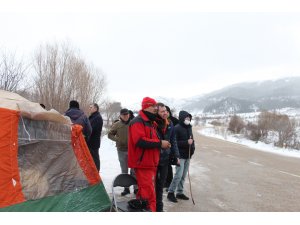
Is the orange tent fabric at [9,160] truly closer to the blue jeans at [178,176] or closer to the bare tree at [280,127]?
the blue jeans at [178,176]

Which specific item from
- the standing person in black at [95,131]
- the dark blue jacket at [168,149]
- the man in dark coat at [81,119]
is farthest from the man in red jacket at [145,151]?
the standing person in black at [95,131]

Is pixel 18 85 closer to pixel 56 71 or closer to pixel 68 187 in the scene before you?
pixel 56 71

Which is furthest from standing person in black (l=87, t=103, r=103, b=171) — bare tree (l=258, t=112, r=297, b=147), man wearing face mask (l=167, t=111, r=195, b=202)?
bare tree (l=258, t=112, r=297, b=147)

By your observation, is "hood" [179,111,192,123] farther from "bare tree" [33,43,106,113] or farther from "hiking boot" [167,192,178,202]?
"bare tree" [33,43,106,113]

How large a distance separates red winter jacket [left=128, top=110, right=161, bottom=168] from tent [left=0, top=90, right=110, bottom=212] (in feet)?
2.81

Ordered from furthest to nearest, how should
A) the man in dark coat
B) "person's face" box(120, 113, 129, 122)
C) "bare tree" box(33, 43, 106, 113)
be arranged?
"bare tree" box(33, 43, 106, 113), "person's face" box(120, 113, 129, 122), the man in dark coat

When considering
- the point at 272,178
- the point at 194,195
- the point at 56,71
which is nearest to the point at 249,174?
the point at 272,178

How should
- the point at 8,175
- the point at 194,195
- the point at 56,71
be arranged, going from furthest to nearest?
the point at 56,71
the point at 194,195
the point at 8,175

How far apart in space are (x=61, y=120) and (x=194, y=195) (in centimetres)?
372

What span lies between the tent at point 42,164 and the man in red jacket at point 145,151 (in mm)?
848

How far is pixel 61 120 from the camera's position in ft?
16.3

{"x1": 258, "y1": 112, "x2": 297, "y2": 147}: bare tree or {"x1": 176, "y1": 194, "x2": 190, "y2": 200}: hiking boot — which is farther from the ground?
{"x1": 258, "y1": 112, "x2": 297, "y2": 147}: bare tree

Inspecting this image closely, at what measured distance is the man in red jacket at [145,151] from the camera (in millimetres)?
4676

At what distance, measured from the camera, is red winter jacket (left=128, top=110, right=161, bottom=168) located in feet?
15.3
